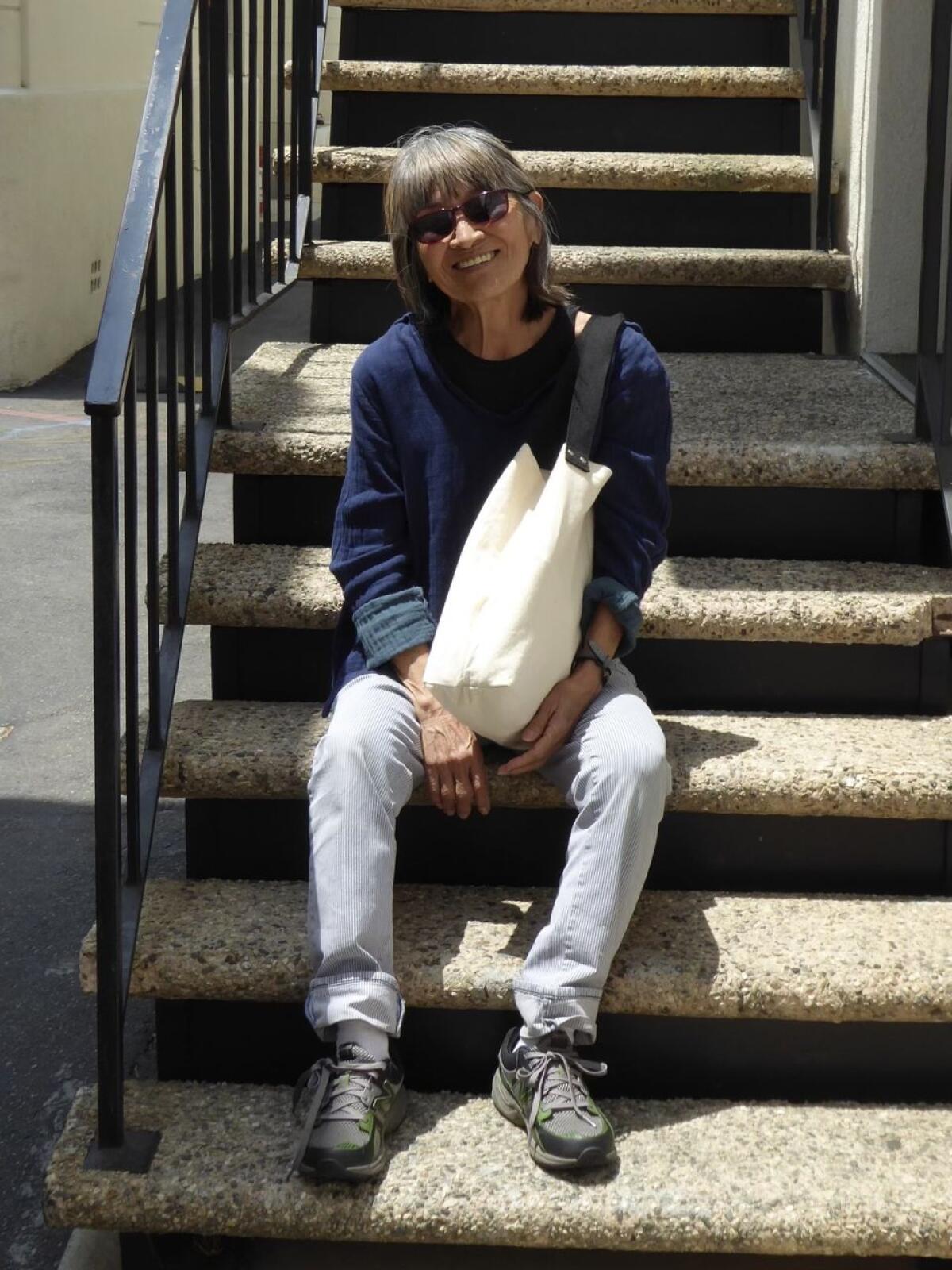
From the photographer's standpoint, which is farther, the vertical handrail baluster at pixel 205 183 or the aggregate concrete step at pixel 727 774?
the vertical handrail baluster at pixel 205 183

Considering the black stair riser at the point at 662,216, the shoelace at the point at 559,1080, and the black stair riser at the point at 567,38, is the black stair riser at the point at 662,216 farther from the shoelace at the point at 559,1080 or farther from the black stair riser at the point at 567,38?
the shoelace at the point at 559,1080

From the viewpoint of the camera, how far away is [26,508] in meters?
6.38

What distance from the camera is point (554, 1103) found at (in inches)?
88.2

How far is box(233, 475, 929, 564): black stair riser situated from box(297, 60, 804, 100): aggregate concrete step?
5.14 ft

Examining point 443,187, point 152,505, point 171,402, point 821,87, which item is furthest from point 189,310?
point 821,87

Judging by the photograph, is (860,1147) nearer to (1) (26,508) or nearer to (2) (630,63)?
(2) (630,63)

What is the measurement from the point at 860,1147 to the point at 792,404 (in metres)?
1.74

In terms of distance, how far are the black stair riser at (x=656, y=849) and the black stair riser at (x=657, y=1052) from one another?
0.32m

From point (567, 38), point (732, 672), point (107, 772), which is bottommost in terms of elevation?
point (732, 672)

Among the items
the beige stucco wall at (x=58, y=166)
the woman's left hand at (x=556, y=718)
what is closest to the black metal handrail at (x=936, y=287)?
the woman's left hand at (x=556, y=718)

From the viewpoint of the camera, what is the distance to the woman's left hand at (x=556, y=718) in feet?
8.20

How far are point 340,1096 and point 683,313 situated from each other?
2358mm

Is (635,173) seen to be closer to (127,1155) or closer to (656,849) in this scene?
(656,849)

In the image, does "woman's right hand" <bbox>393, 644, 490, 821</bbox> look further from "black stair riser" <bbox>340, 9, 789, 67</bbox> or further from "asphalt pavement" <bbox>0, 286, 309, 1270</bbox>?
"black stair riser" <bbox>340, 9, 789, 67</bbox>
